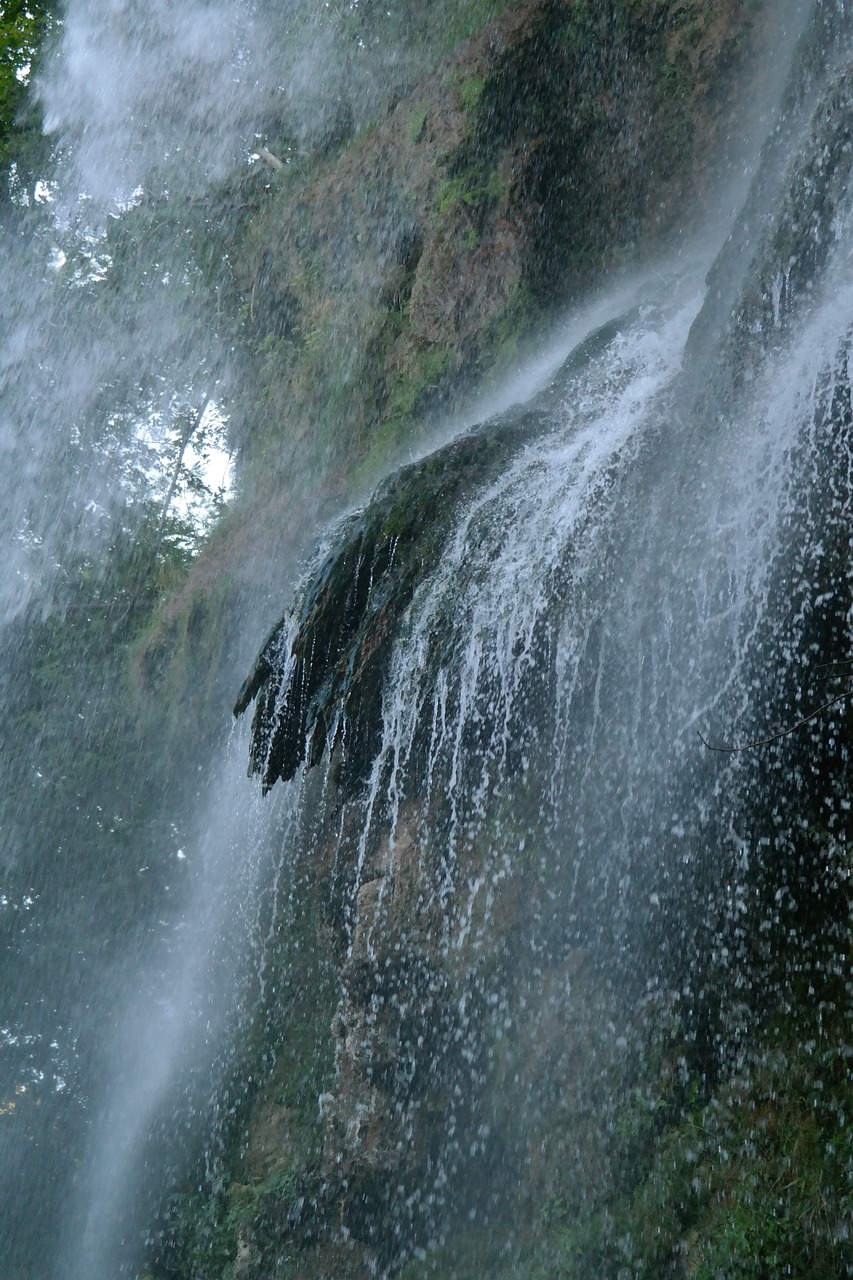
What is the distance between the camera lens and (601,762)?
19.4 ft

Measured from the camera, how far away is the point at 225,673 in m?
10.9

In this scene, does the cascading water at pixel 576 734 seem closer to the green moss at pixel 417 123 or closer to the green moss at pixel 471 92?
the green moss at pixel 471 92

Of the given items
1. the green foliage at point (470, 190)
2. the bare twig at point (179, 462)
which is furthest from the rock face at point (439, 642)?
the bare twig at point (179, 462)

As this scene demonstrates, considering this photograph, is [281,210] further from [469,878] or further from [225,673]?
[469,878]

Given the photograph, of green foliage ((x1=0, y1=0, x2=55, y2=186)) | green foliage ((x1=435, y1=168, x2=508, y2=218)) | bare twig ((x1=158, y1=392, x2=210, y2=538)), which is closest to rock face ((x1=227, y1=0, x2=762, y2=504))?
green foliage ((x1=435, y1=168, x2=508, y2=218))

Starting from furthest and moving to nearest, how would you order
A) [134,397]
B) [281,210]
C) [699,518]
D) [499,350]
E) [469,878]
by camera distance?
[134,397] → [281,210] → [499,350] → [469,878] → [699,518]

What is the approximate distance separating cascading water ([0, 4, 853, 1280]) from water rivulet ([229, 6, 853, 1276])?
0.02 metres

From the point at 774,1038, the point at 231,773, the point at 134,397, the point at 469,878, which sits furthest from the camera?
the point at 134,397

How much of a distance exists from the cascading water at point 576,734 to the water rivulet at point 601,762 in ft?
0.06

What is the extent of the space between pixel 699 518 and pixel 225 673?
6.19 m

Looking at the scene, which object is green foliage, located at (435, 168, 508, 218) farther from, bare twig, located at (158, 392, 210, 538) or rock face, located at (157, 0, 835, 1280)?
bare twig, located at (158, 392, 210, 538)

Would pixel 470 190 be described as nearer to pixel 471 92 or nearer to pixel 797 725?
pixel 471 92

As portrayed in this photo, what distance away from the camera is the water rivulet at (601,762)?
487 centimetres

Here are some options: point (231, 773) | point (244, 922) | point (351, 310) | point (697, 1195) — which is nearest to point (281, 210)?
point (351, 310)
